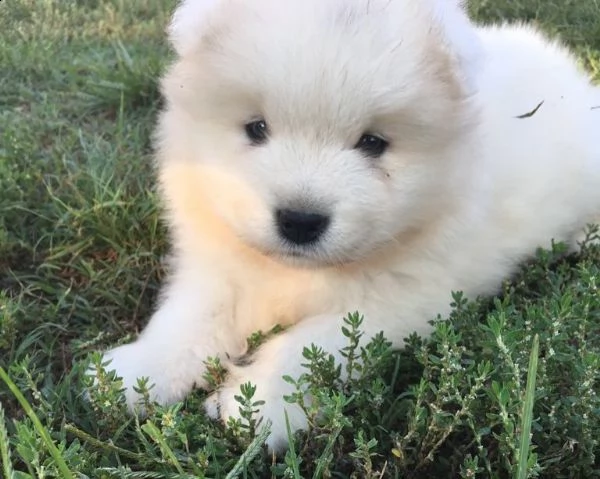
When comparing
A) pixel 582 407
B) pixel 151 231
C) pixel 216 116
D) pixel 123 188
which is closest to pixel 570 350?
pixel 582 407

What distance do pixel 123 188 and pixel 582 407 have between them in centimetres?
226

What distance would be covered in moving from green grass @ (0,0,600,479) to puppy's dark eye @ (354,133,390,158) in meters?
0.51

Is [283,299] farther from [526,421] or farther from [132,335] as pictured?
[526,421]

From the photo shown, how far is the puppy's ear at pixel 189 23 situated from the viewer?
244cm

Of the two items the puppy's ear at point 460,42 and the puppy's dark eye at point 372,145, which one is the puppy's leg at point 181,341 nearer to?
the puppy's dark eye at point 372,145

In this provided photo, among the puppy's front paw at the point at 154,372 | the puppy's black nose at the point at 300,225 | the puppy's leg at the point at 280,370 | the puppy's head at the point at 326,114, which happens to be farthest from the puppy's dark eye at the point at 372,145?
the puppy's front paw at the point at 154,372

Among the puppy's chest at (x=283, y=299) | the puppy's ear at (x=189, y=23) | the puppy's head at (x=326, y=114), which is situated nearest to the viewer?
the puppy's head at (x=326, y=114)

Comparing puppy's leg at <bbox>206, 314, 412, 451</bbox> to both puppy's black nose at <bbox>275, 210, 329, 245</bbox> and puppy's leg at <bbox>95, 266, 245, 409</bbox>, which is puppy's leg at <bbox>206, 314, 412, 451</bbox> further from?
puppy's black nose at <bbox>275, 210, 329, 245</bbox>

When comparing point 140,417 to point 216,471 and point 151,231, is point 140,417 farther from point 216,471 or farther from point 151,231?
point 151,231

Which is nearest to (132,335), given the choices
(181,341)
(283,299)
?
(181,341)

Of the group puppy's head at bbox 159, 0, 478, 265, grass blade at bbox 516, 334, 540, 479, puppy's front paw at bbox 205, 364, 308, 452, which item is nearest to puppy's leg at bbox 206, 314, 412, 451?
puppy's front paw at bbox 205, 364, 308, 452

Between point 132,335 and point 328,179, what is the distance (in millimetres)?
1105

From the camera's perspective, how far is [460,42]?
241cm

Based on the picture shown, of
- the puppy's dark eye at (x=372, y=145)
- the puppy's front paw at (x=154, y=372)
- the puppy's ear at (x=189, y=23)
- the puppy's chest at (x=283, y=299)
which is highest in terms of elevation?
the puppy's ear at (x=189, y=23)
